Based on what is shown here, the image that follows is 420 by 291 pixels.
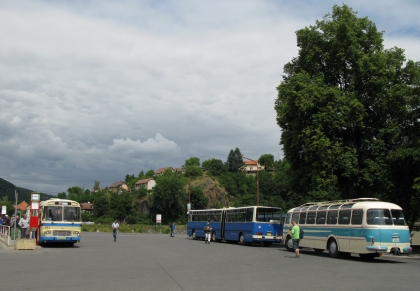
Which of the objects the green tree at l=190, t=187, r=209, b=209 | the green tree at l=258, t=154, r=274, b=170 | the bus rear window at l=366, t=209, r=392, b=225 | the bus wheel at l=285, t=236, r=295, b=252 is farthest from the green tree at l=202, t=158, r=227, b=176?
the bus rear window at l=366, t=209, r=392, b=225

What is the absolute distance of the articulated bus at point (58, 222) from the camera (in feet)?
90.3

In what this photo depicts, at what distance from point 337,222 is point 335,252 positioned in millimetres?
1437

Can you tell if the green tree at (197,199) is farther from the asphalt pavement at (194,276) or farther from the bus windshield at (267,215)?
the asphalt pavement at (194,276)

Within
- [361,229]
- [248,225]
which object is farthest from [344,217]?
[248,225]

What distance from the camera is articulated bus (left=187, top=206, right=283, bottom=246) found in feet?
107

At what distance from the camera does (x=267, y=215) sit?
32.9 metres

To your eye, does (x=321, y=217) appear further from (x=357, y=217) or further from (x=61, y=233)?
(x=61, y=233)

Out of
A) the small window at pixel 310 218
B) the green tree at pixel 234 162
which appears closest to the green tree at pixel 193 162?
the green tree at pixel 234 162

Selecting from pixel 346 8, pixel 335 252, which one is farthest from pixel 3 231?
pixel 346 8

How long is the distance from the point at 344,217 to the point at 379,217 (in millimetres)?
2090

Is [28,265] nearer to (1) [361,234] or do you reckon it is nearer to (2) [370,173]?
(1) [361,234]

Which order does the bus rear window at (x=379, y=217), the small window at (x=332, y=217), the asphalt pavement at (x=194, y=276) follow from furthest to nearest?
1. the small window at (x=332, y=217)
2. the bus rear window at (x=379, y=217)
3. the asphalt pavement at (x=194, y=276)

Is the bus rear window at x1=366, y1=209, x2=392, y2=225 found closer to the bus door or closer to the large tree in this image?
the large tree

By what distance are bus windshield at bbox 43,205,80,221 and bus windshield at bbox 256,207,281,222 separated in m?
12.1
